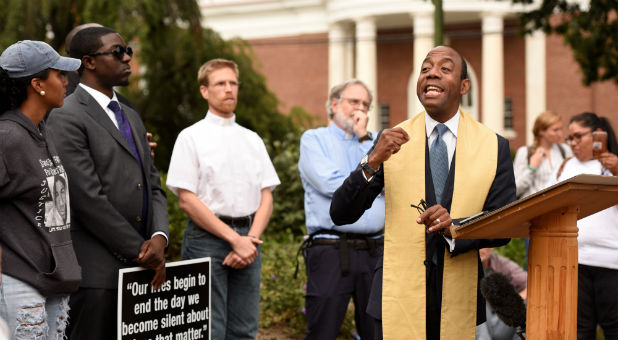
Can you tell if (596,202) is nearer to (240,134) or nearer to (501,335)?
(240,134)

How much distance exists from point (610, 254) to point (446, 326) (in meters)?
2.51

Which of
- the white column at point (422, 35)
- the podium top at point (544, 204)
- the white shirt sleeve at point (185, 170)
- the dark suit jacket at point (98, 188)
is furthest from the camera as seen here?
the white column at point (422, 35)

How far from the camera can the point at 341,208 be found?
146 inches

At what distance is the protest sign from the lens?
4.35 meters

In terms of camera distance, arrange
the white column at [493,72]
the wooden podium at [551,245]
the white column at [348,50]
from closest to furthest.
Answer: the wooden podium at [551,245], the white column at [493,72], the white column at [348,50]

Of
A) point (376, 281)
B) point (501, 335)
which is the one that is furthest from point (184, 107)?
point (376, 281)

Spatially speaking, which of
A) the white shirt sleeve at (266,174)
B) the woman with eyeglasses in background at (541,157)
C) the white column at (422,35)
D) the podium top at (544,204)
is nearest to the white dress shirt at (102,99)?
the white shirt sleeve at (266,174)

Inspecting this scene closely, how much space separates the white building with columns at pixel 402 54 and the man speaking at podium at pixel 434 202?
3051 cm

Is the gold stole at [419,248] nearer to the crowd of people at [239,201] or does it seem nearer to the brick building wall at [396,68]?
the crowd of people at [239,201]

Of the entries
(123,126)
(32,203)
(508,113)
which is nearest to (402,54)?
(508,113)

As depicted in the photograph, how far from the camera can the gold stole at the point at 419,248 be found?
3.59 m

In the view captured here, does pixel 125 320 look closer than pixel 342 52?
Yes

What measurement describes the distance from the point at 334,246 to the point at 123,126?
1.69 m

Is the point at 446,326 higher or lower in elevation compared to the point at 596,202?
lower
